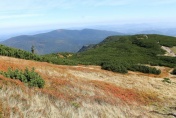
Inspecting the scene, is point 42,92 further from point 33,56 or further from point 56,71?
point 33,56

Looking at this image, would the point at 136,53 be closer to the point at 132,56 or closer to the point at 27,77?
the point at 132,56

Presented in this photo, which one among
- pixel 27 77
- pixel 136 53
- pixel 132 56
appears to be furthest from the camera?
pixel 136 53

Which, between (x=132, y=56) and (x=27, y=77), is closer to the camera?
(x=27, y=77)

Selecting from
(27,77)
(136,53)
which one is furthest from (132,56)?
(27,77)

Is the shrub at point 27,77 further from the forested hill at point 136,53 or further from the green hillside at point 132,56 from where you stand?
the forested hill at point 136,53

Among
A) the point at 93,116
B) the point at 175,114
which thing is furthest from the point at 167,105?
the point at 93,116

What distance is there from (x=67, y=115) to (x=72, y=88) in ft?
29.8

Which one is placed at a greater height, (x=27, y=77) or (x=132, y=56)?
(x=27, y=77)

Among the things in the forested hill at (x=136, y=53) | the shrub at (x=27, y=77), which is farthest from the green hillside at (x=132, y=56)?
the shrub at (x=27, y=77)

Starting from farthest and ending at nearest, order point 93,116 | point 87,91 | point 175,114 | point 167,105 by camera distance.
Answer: point 167,105 → point 87,91 → point 175,114 → point 93,116

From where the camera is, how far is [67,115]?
518 inches

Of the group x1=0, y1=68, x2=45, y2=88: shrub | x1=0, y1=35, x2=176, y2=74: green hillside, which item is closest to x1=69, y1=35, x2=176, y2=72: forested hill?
x1=0, y1=35, x2=176, y2=74: green hillside

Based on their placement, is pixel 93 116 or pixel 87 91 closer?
pixel 93 116

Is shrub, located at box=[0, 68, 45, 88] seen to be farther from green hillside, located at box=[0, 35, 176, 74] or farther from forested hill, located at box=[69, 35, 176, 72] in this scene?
forested hill, located at box=[69, 35, 176, 72]
